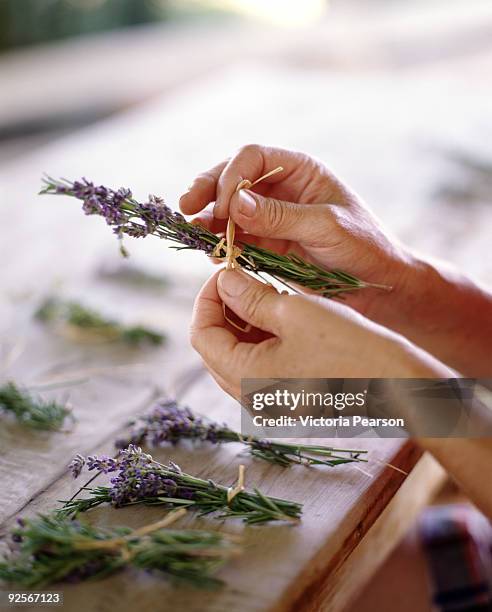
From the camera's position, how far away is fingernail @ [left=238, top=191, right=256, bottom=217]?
45.7 inches

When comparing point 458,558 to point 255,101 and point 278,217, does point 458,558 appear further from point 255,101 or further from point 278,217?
point 255,101

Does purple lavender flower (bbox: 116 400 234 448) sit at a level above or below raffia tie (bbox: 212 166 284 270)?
below

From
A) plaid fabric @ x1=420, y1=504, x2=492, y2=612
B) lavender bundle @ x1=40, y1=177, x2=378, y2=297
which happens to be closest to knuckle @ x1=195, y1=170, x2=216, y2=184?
lavender bundle @ x1=40, y1=177, x2=378, y2=297

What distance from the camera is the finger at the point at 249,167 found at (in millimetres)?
1201

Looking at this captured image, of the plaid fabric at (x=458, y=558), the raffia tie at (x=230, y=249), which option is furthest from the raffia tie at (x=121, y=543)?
the plaid fabric at (x=458, y=558)

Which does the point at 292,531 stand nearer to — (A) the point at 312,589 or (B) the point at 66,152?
(A) the point at 312,589

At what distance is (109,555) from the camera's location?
3.06ft

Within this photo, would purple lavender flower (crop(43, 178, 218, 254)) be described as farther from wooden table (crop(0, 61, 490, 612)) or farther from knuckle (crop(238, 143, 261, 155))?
wooden table (crop(0, 61, 490, 612))

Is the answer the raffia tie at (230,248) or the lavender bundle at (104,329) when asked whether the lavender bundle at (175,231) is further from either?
the lavender bundle at (104,329)

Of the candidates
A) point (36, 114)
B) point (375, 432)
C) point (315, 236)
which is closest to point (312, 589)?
point (375, 432)

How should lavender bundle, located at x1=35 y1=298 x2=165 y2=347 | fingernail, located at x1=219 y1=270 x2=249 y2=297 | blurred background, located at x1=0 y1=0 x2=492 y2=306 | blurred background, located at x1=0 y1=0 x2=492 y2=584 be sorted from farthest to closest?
blurred background, located at x1=0 y1=0 x2=492 y2=306 → blurred background, located at x1=0 y1=0 x2=492 y2=584 → lavender bundle, located at x1=35 y1=298 x2=165 y2=347 → fingernail, located at x1=219 y1=270 x2=249 y2=297

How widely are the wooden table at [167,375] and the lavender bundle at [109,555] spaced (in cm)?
2

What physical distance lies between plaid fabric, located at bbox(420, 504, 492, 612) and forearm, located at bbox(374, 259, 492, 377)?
35cm

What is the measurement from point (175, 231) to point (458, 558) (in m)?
0.94
